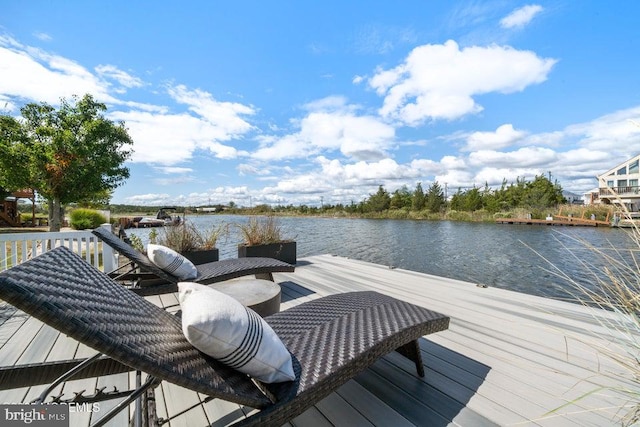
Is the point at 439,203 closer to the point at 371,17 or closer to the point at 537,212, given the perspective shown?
the point at 537,212

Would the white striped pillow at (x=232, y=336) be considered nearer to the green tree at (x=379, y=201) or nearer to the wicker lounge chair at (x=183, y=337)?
the wicker lounge chair at (x=183, y=337)

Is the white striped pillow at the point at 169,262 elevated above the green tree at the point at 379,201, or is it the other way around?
the green tree at the point at 379,201

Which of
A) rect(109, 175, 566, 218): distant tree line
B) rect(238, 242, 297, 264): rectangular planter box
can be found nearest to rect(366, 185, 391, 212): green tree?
rect(109, 175, 566, 218): distant tree line

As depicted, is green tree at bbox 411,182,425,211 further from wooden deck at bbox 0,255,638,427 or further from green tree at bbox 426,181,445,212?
wooden deck at bbox 0,255,638,427

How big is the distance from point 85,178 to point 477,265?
12800 mm

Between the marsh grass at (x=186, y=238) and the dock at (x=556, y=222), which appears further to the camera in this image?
the dock at (x=556, y=222)

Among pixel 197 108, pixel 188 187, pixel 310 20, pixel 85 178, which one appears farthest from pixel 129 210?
pixel 310 20

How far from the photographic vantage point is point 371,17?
667 centimetres

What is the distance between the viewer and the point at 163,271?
8.07 feet

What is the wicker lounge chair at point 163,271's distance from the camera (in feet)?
7.77

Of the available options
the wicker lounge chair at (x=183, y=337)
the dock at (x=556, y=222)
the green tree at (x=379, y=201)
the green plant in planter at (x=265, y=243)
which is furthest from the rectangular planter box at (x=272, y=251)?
the green tree at (x=379, y=201)

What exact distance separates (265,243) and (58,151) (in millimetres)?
9221

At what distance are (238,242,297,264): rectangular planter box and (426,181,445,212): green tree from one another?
27.9 metres

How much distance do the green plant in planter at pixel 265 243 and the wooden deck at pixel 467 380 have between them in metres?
2.45
